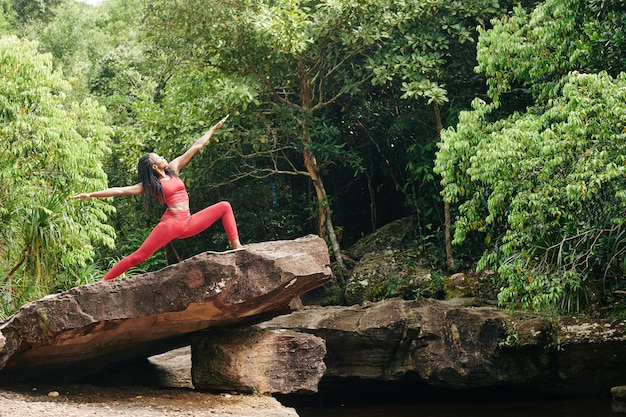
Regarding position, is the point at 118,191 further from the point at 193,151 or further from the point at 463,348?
the point at 463,348

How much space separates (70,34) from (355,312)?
67.8ft

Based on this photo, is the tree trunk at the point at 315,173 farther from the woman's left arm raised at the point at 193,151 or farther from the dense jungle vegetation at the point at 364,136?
the woman's left arm raised at the point at 193,151

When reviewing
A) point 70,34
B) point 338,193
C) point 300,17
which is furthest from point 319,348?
point 70,34

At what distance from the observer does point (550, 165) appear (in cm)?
1062

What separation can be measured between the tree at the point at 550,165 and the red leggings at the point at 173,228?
3.76 meters

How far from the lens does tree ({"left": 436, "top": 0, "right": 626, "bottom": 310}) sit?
10250 mm

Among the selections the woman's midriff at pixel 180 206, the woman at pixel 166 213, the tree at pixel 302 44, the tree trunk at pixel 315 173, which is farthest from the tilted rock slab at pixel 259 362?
the tree trunk at pixel 315 173

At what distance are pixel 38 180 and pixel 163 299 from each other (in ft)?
21.3

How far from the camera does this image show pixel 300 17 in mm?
14984

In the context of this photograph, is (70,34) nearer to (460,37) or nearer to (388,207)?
(388,207)

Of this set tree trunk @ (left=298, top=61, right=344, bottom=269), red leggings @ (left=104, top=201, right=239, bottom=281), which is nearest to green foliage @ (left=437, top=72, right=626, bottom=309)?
red leggings @ (left=104, top=201, right=239, bottom=281)

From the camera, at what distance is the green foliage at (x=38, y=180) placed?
13.6 m

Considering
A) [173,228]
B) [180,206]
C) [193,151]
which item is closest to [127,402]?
[173,228]

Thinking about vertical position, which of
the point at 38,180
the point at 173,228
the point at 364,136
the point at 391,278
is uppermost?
the point at 364,136
